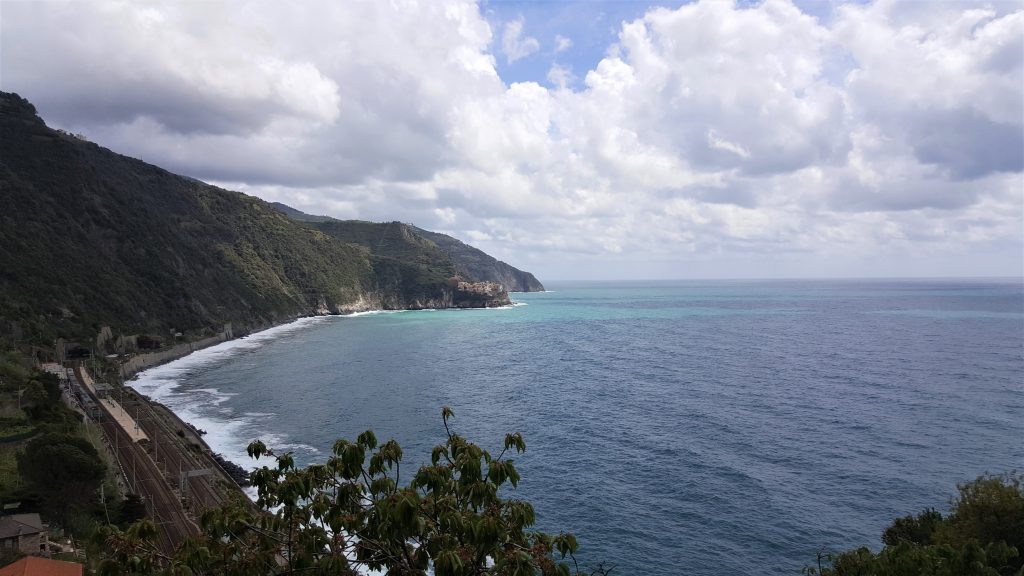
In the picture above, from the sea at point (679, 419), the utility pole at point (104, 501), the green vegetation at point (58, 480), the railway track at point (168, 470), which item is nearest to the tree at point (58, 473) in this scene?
the green vegetation at point (58, 480)

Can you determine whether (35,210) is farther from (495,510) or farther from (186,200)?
(495,510)

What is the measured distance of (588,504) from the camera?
37688 millimetres

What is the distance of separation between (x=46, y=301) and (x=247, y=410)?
5738 cm

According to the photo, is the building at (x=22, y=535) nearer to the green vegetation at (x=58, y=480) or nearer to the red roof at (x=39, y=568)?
the green vegetation at (x=58, y=480)

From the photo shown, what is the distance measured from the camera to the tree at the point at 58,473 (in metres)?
33.3

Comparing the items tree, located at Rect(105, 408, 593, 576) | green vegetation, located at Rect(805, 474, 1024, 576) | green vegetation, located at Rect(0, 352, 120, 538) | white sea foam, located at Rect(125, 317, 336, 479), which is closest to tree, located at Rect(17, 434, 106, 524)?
green vegetation, located at Rect(0, 352, 120, 538)

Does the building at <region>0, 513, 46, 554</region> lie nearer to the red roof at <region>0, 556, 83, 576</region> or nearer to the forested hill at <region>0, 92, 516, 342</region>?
the red roof at <region>0, 556, 83, 576</region>

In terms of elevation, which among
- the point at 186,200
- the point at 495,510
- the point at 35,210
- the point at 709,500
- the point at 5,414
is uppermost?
the point at 186,200

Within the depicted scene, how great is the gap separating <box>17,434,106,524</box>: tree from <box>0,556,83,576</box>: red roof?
10.4 meters

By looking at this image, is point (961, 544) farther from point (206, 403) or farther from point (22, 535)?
point (206, 403)

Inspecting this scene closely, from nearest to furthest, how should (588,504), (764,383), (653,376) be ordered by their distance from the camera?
1. (588,504)
2. (764,383)
3. (653,376)

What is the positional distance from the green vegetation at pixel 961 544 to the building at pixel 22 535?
115ft

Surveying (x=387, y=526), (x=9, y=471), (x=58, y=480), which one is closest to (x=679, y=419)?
(x=58, y=480)

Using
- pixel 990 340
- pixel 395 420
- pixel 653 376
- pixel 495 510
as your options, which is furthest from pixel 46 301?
pixel 990 340
